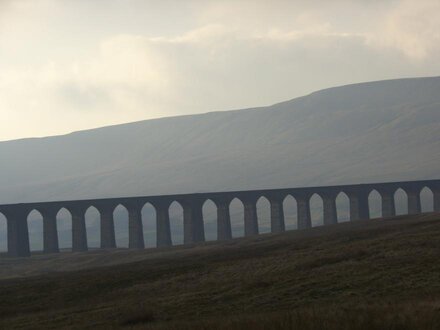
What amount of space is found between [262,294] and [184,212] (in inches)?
3424

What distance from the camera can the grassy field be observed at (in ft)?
77.0

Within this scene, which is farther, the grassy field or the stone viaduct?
the stone viaduct

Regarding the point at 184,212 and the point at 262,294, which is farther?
the point at 184,212

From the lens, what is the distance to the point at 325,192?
134125 millimetres

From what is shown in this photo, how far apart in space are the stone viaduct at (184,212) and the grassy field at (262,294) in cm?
5899

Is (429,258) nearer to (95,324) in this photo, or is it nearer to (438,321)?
(95,324)

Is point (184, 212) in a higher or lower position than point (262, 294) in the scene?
higher

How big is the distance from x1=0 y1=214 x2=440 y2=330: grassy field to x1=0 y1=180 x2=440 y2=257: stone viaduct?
59.0 meters

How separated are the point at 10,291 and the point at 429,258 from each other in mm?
21439

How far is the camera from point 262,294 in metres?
34.3

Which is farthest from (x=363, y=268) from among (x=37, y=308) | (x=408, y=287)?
(x=37, y=308)

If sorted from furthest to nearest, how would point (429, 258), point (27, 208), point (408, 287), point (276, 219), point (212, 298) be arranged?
point (276, 219), point (27, 208), point (429, 258), point (212, 298), point (408, 287)

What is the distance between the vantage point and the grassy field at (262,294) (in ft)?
77.0

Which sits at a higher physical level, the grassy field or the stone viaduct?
the stone viaduct
